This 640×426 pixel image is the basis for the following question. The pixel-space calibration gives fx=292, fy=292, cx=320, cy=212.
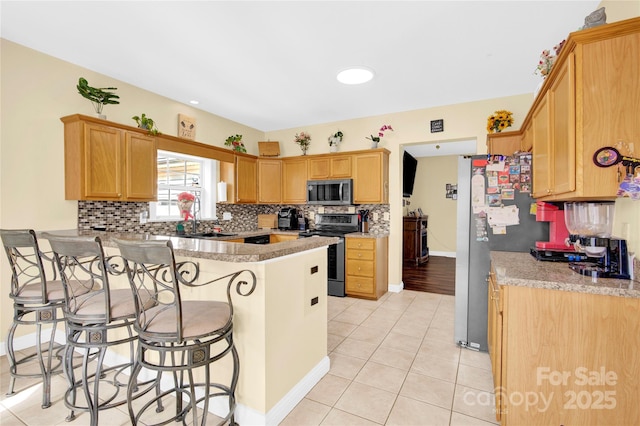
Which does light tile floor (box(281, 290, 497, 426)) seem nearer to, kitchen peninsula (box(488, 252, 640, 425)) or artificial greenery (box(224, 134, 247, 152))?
kitchen peninsula (box(488, 252, 640, 425))

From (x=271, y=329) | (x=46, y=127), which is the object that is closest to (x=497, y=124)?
(x=271, y=329)

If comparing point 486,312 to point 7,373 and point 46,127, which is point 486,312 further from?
point 46,127

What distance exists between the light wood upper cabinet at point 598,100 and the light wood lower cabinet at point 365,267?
2733mm

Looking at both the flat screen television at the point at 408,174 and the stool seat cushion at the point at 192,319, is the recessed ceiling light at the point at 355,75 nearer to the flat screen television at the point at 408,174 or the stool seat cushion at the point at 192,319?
the stool seat cushion at the point at 192,319

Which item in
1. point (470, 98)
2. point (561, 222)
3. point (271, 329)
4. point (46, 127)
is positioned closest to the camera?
point (271, 329)

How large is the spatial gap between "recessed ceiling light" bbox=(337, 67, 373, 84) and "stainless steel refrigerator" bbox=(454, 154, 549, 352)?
133 cm

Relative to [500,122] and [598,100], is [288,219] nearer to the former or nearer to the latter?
[500,122]

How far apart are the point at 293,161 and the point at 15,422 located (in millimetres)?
4111

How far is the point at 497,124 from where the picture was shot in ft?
11.1

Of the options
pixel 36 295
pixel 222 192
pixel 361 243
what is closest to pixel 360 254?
pixel 361 243

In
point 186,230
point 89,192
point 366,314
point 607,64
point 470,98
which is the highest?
point 470,98

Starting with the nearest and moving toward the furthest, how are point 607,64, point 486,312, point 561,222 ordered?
point 607,64, point 561,222, point 486,312

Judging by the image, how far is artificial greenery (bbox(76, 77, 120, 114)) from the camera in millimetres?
2795

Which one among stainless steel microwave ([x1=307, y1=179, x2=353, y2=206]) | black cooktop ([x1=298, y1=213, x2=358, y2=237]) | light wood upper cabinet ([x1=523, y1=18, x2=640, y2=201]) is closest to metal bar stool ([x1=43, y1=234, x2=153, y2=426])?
light wood upper cabinet ([x1=523, y1=18, x2=640, y2=201])
